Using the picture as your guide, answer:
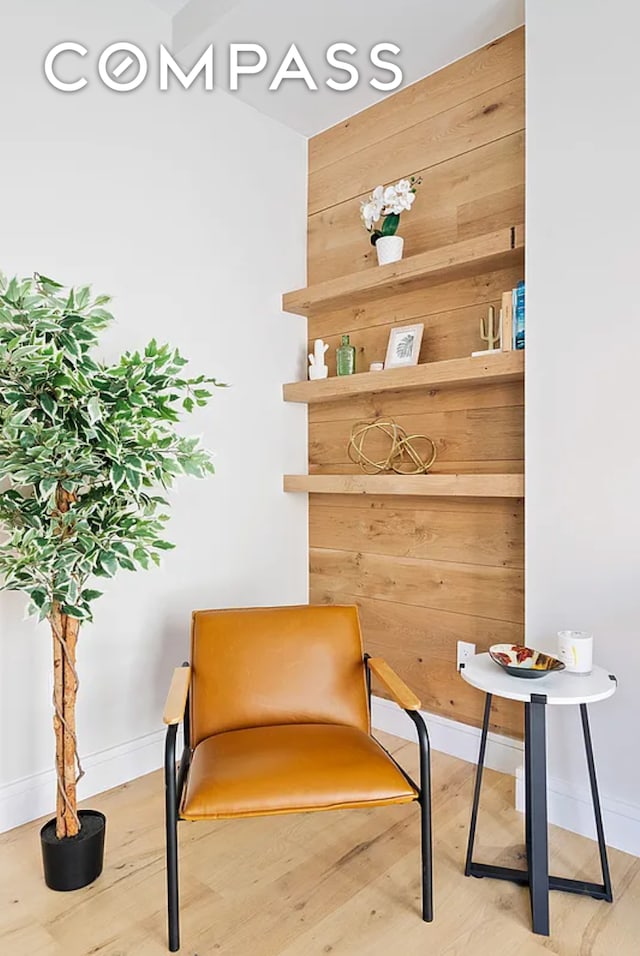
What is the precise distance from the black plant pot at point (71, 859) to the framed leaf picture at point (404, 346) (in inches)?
75.8

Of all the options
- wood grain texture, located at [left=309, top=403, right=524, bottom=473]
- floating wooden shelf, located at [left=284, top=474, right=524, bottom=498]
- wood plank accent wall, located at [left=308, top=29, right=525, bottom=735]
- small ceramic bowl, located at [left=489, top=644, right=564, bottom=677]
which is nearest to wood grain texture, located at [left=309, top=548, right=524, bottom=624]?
wood plank accent wall, located at [left=308, top=29, right=525, bottom=735]

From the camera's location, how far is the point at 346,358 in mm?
2812

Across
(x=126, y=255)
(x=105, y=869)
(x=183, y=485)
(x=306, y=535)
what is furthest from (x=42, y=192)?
(x=105, y=869)

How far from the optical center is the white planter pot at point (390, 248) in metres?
2.60

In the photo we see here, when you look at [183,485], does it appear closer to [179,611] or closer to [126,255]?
[179,611]

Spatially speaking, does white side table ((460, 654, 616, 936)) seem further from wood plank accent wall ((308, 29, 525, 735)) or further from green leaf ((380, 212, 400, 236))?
green leaf ((380, 212, 400, 236))

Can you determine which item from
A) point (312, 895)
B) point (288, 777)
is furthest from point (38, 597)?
point (312, 895)

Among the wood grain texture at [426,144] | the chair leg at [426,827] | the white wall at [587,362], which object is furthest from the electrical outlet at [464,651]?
the wood grain texture at [426,144]

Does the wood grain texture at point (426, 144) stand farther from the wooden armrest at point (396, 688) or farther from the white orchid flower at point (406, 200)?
the wooden armrest at point (396, 688)

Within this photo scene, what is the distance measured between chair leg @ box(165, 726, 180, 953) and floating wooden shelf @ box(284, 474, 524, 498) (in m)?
1.33

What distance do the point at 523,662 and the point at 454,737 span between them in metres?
0.93

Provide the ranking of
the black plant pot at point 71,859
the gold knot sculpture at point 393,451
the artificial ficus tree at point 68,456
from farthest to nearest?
the gold knot sculpture at point 393,451 < the black plant pot at point 71,859 < the artificial ficus tree at point 68,456

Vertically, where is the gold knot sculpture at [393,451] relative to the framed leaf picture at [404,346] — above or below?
below

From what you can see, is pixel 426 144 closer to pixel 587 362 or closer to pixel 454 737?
pixel 587 362
